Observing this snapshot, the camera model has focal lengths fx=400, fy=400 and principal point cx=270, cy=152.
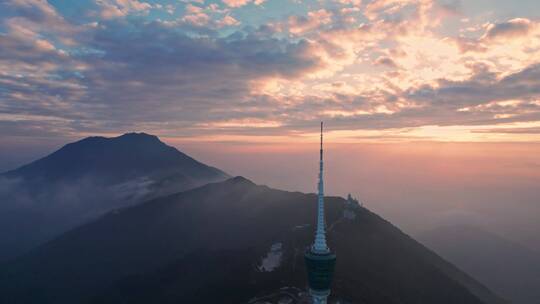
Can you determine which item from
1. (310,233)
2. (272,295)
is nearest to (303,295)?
(272,295)

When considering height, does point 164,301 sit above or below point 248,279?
below

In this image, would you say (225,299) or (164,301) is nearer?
(225,299)

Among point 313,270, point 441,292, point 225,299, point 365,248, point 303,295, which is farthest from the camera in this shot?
point 365,248

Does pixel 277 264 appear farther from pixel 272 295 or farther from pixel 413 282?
pixel 413 282

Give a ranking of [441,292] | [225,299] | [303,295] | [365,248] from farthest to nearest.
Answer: [365,248] < [441,292] < [225,299] < [303,295]

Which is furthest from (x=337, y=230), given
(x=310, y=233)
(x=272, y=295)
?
(x=272, y=295)

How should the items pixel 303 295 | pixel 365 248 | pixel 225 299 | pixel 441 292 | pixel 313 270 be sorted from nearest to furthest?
pixel 313 270 → pixel 303 295 → pixel 225 299 → pixel 441 292 → pixel 365 248

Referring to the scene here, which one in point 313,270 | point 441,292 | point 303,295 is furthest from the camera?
point 441,292

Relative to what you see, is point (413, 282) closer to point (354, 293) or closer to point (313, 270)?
point (354, 293)

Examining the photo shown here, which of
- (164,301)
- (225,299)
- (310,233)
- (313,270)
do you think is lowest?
(164,301)
